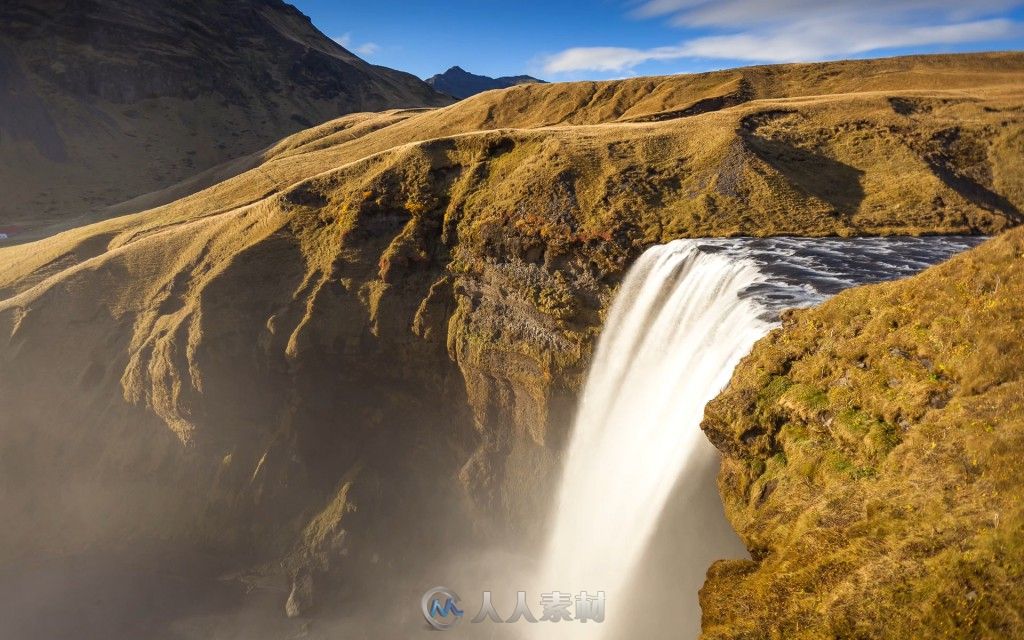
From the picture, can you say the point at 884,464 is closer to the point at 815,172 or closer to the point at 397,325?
the point at 397,325

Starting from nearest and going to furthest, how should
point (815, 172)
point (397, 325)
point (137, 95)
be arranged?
point (815, 172)
point (397, 325)
point (137, 95)

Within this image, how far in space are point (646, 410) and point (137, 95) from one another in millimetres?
108272

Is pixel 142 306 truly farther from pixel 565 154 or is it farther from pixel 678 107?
pixel 678 107

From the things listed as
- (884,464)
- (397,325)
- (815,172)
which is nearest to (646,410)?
(884,464)

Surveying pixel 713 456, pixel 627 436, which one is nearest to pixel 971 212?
pixel 627 436

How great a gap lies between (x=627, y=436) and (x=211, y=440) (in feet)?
66.2

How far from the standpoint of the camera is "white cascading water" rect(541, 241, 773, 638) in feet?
46.9

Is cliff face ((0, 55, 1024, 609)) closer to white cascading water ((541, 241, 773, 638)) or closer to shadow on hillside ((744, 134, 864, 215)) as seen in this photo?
shadow on hillside ((744, 134, 864, 215))

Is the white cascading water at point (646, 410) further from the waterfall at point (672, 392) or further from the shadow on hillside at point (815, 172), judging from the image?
the shadow on hillside at point (815, 172)

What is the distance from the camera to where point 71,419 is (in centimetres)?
3030

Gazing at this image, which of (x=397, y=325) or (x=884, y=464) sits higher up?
(x=884, y=464)

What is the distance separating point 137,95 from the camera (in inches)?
3797

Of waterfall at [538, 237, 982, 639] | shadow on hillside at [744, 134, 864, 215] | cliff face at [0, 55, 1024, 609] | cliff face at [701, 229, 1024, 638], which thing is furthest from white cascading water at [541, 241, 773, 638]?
shadow on hillside at [744, 134, 864, 215]

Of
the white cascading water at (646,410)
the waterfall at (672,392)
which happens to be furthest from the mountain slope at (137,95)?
the waterfall at (672,392)
